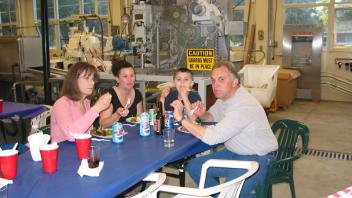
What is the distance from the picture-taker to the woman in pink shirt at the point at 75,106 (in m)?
2.27

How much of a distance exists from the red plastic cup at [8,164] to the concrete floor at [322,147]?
1865 mm

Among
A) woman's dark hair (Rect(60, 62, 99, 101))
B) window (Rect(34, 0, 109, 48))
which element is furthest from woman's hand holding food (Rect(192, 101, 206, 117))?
window (Rect(34, 0, 109, 48))

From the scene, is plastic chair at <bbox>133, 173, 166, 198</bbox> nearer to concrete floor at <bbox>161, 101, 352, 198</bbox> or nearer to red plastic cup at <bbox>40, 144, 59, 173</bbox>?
red plastic cup at <bbox>40, 144, 59, 173</bbox>

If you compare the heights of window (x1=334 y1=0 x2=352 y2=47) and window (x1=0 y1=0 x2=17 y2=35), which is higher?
window (x1=0 y1=0 x2=17 y2=35)

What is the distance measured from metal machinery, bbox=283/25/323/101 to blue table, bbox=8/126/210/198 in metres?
6.28

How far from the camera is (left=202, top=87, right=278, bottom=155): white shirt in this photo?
7.67 ft

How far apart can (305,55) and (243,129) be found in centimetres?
620

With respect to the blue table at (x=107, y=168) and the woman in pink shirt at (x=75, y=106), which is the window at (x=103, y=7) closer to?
the woman in pink shirt at (x=75, y=106)

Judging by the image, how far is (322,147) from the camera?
487 cm

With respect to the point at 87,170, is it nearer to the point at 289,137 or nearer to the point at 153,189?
the point at 153,189

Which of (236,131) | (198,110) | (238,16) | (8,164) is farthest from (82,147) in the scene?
(238,16)

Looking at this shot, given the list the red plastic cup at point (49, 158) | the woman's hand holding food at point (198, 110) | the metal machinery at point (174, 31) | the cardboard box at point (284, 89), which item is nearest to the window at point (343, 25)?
the cardboard box at point (284, 89)

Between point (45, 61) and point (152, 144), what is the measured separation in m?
3.38

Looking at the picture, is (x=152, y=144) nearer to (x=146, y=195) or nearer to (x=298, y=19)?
(x=146, y=195)
